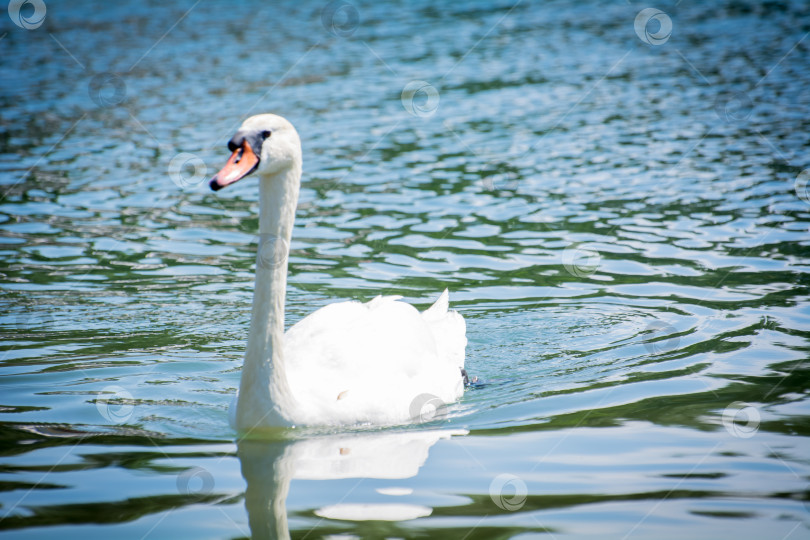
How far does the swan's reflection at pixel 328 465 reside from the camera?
5.09 m

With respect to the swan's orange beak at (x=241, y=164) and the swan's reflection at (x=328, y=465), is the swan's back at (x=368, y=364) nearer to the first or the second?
the swan's reflection at (x=328, y=465)

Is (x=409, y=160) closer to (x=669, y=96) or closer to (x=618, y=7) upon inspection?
(x=669, y=96)

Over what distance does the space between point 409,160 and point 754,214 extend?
5.52 meters

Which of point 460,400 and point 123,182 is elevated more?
point 123,182

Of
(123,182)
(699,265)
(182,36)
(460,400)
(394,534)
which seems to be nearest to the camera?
(394,534)

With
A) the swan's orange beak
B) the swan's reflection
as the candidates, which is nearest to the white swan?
the swan's orange beak

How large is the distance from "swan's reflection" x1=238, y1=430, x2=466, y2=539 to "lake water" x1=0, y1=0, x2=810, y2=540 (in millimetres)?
21

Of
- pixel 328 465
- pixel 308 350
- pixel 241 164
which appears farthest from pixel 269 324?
pixel 241 164

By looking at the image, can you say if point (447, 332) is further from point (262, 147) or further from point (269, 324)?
point (262, 147)

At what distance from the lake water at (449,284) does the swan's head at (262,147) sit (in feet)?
5.74

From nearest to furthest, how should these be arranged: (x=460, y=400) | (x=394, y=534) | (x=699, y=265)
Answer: (x=394, y=534), (x=460, y=400), (x=699, y=265)

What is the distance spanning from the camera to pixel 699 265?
379 inches

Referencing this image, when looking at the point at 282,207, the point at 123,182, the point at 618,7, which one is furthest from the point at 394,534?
the point at 618,7

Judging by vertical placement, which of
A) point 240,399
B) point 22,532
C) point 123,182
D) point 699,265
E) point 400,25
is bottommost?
point 22,532
